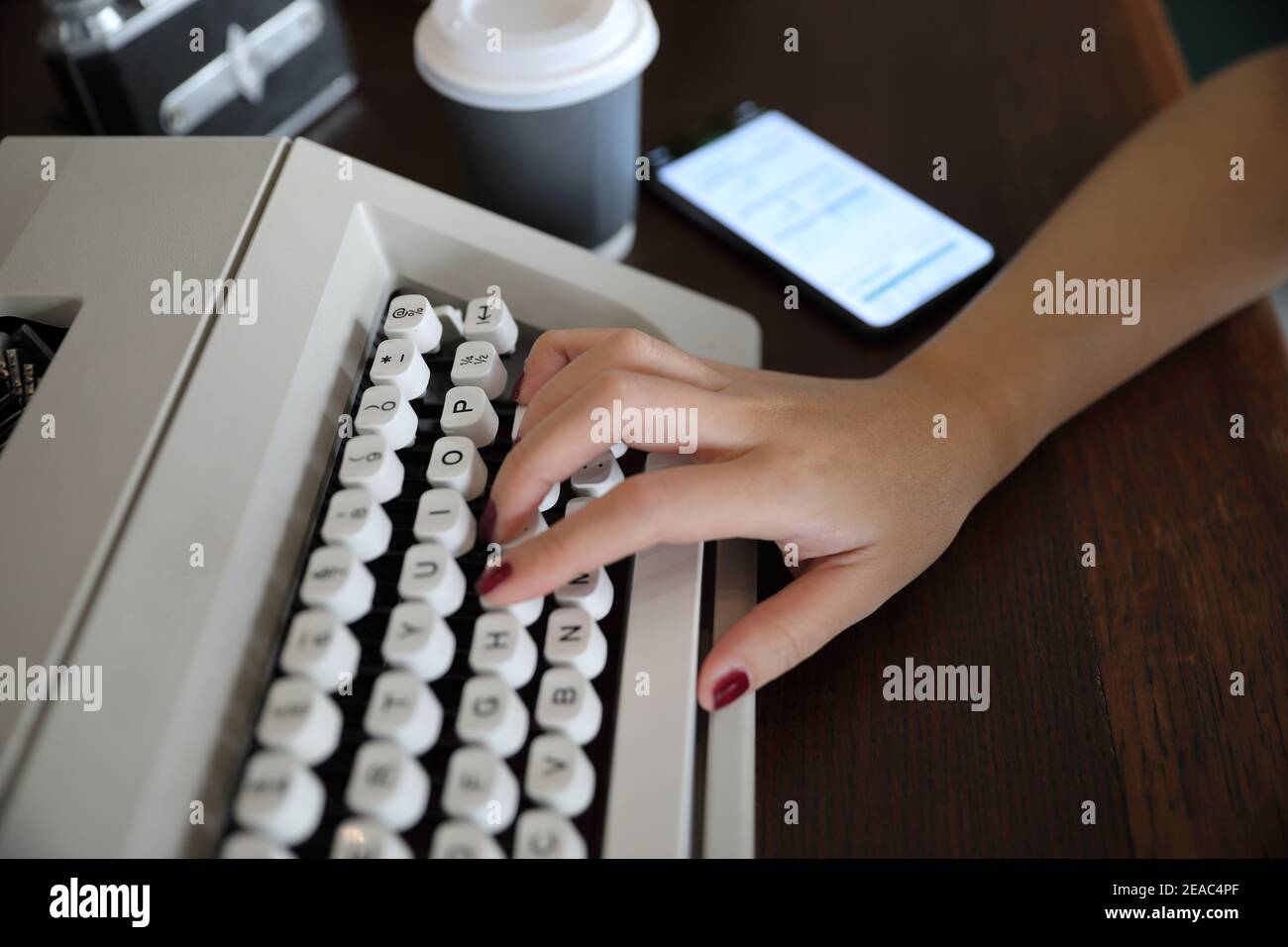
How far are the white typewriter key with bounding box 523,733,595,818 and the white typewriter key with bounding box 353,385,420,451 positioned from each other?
0.55 feet

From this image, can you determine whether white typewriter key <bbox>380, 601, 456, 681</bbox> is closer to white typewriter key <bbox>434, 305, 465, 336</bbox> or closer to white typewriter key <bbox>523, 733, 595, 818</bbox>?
white typewriter key <bbox>523, 733, 595, 818</bbox>

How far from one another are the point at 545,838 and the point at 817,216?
1.64ft

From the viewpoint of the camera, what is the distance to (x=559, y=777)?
385mm

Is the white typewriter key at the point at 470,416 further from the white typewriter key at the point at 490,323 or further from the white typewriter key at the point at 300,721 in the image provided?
the white typewriter key at the point at 300,721

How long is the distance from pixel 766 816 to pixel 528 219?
42 cm

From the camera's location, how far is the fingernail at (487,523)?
0.45 m

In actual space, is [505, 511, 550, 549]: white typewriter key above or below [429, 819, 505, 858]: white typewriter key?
above

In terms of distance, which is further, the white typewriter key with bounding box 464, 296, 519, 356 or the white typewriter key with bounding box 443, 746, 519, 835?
the white typewriter key with bounding box 464, 296, 519, 356

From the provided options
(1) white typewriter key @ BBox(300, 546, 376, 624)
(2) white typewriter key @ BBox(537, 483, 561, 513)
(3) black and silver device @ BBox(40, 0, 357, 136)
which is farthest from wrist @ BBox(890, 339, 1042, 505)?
(3) black and silver device @ BBox(40, 0, 357, 136)

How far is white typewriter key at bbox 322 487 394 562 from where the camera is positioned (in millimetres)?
420

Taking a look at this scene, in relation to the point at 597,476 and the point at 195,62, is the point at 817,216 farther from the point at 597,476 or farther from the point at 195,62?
the point at 195,62

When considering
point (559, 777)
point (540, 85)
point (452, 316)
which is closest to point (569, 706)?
point (559, 777)

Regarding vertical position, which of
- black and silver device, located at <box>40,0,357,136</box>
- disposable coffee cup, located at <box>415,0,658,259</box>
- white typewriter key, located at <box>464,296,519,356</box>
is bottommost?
white typewriter key, located at <box>464,296,519,356</box>

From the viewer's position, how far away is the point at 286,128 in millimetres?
794
